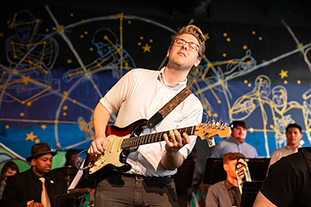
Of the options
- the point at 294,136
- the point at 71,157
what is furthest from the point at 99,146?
the point at 294,136

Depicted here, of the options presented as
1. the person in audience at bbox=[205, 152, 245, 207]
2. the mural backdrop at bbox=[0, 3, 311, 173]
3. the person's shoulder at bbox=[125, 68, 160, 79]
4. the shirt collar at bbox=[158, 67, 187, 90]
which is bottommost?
the person in audience at bbox=[205, 152, 245, 207]

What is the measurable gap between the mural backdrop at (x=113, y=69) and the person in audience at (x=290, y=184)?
502 cm

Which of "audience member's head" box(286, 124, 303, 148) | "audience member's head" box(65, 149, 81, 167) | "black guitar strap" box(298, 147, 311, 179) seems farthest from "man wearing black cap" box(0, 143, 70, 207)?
"audience member's head" box(286, 124, 303, 148)

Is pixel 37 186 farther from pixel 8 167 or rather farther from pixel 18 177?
pixel 8 167

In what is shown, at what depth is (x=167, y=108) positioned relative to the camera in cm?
220

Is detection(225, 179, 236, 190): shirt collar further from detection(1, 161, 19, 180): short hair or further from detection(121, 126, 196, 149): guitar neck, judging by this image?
Answer: detection(1, 161, 19, 180): short hair

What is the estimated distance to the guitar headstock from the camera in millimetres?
1935

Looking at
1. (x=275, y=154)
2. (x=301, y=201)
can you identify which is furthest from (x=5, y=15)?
(x=301, y=201)

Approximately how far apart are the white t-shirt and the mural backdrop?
415cm

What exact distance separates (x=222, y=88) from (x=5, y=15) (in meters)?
4.53

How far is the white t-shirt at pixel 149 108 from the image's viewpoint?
7.04 feet

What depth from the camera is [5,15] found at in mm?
6426

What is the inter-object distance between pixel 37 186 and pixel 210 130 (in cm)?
306

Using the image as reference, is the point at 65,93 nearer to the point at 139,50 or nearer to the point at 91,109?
the point at 91,109
